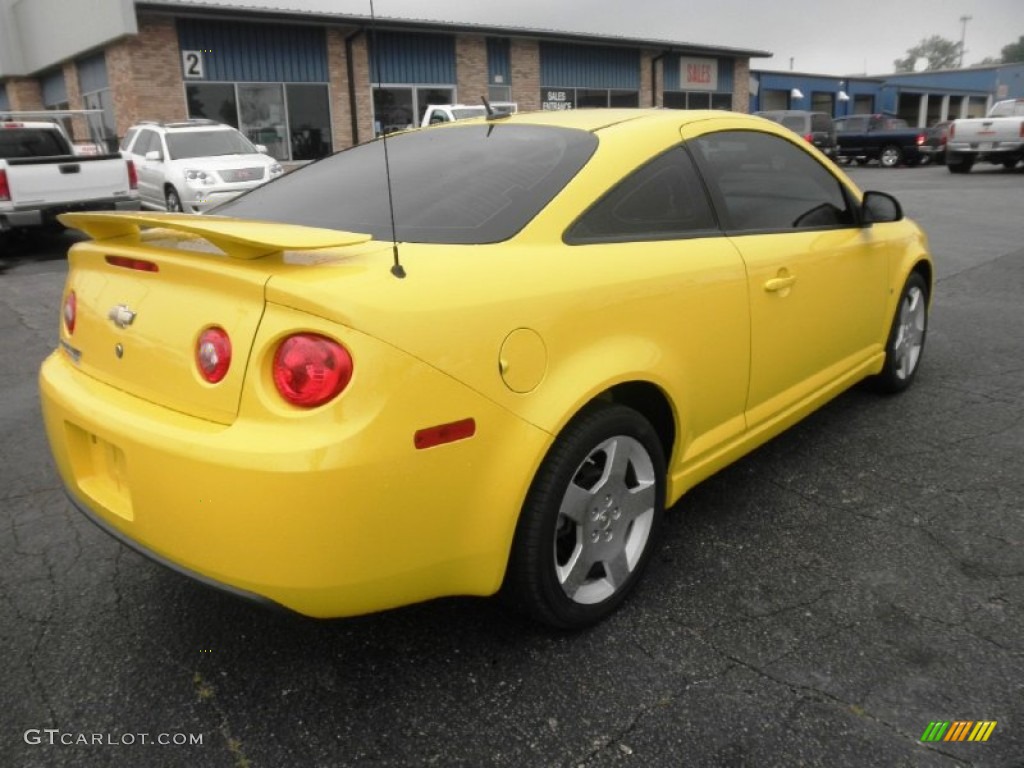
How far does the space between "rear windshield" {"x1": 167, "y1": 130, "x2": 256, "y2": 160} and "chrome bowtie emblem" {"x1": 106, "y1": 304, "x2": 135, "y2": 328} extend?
41.4 feet

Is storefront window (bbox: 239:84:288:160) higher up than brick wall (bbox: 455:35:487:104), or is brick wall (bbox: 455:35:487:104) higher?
brick wall (bbox: 455:35:487:104)

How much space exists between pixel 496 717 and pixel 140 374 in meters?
1.28

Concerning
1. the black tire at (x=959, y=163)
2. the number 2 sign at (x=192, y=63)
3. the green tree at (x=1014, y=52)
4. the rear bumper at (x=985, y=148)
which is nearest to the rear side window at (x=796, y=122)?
the black tire at (x=959, y=163)

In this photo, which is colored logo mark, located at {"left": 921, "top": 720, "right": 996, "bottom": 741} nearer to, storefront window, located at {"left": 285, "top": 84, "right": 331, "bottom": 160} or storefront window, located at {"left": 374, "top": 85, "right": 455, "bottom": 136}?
storefront window, located at {"left": 285, "top": 84, "right": 331, "bottom": 160}

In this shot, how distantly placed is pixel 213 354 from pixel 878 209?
3.02m

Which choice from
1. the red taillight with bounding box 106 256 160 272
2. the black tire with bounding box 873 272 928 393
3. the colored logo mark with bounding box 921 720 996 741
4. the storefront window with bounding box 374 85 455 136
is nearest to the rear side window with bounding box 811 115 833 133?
the storefront window with bounding box 374 85 455 136

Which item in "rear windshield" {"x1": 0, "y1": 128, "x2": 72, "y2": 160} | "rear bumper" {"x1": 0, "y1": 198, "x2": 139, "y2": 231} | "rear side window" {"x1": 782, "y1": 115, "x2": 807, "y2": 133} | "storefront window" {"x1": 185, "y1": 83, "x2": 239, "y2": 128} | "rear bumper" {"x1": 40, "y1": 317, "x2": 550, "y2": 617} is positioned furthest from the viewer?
"rear side window" {"x1": 782, "y1": 115, "x2": 807, "y2": 133}

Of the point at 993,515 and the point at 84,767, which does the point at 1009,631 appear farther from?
the point at 84,767

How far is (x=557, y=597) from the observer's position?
7.45 ft

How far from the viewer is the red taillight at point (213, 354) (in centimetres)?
194

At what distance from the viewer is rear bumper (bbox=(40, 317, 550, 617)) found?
5.88ft

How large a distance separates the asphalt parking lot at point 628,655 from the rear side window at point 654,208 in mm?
1129

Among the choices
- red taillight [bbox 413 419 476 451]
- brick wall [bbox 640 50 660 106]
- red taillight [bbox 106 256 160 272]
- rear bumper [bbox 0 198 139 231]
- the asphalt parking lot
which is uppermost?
brick wall [bbox 640 50 660 106]

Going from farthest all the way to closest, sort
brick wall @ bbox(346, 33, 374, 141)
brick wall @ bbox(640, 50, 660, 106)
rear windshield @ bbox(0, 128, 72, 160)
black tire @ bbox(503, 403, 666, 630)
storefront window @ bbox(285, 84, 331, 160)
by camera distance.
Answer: brick wall @ bbox(640, 50, 660, 106) < brick wall @ bbox(346, 33, 374, 141) < storefront window @ bbox(285, 84, 331, 160) < rear windshield @ bbox(0, 128, 72, 160) < black tire @ bbox(503, 403, 666, 630)
